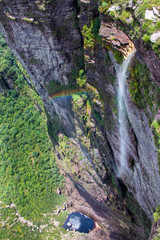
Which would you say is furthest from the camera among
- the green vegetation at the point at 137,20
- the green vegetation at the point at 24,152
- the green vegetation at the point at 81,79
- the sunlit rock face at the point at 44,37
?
the green vegetation at the point at 24,152

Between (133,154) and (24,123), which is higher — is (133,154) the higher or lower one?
the higher one

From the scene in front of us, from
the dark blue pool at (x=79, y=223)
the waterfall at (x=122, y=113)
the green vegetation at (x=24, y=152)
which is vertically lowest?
the dark blue pool at (x=79, y=223)

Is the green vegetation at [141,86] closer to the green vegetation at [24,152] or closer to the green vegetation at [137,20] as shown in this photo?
the green vegetation at [137,20]

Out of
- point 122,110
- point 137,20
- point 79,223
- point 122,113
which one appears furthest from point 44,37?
point 79,223

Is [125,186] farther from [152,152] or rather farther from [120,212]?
[152,152]

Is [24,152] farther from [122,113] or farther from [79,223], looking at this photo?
[122,113]

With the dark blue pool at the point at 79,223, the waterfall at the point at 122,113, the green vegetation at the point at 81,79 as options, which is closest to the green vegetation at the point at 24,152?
the dark blue pool at the point at 79,223

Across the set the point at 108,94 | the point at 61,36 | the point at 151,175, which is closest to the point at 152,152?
the point at 151,175
